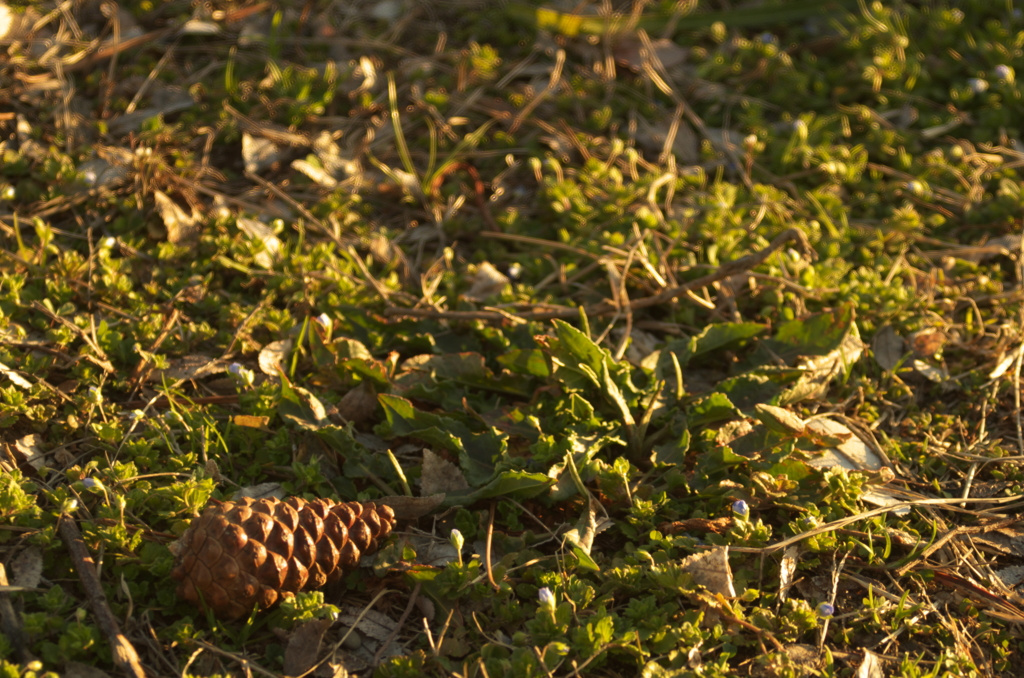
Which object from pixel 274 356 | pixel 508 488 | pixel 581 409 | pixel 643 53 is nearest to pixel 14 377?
pixel 274 356

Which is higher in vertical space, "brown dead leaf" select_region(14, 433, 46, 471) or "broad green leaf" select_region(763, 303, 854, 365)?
"brown dead leaf" select_region(14, 433, 46, 471)

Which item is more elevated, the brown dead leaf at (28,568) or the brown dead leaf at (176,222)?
the brown dead leaf at (176,222)

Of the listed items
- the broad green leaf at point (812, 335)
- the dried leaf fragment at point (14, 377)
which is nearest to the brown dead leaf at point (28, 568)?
the dried leaf fragment at point (14, 377)

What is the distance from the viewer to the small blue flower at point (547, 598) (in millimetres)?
2111

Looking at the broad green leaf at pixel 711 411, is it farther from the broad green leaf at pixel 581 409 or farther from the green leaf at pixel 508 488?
the green leaf at pixel 508 488

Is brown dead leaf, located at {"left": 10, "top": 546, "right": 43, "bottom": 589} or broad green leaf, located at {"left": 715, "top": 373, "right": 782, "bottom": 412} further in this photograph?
broad green leaf, located at {"left": 715, "top": 373, "right": 782, "bottom": 412}

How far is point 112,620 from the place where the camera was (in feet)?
6.56

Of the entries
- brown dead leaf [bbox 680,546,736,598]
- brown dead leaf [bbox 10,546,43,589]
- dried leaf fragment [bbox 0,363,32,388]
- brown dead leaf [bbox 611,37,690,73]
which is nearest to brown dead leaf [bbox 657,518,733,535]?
brown dead leaf [bbox 680,546,736,598]

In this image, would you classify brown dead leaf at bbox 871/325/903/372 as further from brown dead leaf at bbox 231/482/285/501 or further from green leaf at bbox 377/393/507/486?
brown dead leaf at bbox 231/482/285/501

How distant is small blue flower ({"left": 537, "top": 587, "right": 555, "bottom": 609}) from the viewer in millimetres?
→ 2111

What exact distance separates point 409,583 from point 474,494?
0.32 m

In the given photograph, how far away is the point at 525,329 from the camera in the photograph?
9.91 ft

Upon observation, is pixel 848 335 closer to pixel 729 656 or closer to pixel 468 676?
pixel 729 656

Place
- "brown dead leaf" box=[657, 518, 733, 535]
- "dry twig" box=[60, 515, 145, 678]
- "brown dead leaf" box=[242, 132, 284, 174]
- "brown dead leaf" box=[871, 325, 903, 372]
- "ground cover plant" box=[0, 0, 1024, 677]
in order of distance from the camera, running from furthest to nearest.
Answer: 1. "brown dead leaf" box=[242, 132, 284, 174]
2. "brown dead leaf" box=[871, 325, 903, 372]
3. "brown dead leaf" box=[657, 518, 733, 535]
4. "ground cover plant" box=[0, 0, 1024, 677]
5. "dry twig" box=[60, 515, 145, 678]
